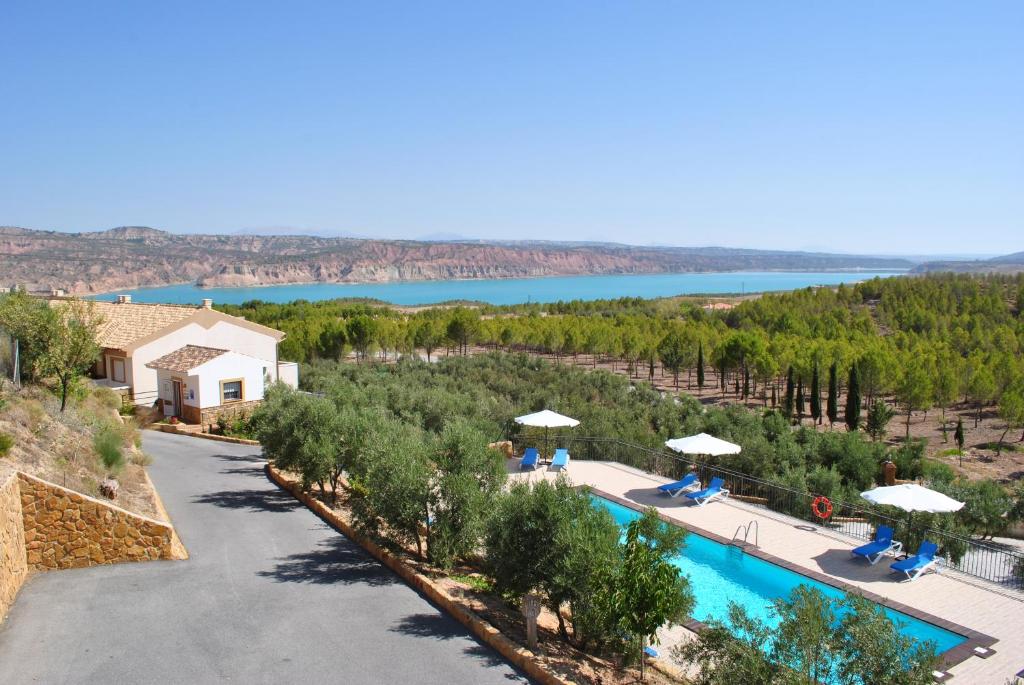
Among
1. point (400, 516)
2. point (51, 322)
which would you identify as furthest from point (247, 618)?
point (51, 322)

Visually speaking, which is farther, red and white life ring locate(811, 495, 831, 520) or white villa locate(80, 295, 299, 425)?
white villa locate(80, 295, 299, 425)

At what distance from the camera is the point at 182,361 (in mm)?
23422

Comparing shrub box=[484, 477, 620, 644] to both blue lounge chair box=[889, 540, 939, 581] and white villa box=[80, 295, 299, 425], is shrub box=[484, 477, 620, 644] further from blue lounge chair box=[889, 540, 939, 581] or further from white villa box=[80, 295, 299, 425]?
white villa box=[80, 295, 299, 425]

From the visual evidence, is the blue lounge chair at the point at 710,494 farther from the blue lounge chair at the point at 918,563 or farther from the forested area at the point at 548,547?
the blue lounge chair at the point at 918,563

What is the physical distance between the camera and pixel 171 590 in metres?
10.0

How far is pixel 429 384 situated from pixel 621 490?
13.3 m

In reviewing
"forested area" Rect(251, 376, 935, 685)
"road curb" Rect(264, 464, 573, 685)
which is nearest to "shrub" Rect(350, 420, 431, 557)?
"forested area" Rect(251, 376, 935, 685)

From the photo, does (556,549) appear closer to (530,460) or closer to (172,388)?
(530,460)

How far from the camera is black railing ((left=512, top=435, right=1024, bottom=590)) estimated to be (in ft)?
43.4

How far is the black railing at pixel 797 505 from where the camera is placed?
1323 cm

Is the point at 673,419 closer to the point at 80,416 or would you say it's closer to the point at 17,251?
the point at 80,416

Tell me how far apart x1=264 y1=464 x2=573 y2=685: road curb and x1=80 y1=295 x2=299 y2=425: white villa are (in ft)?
33.8

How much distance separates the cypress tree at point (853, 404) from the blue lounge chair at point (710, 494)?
64.8 feet

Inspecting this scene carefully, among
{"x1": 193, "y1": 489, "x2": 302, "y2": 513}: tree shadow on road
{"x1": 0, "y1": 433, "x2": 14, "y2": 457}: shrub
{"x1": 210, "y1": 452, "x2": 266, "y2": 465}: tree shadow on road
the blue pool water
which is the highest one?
{"x1": 0, "y1": 433, "x2": 14, "y2": 457}: shrub
